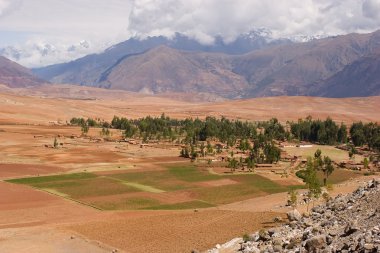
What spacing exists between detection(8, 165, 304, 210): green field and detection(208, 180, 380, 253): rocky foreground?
32.8 metres

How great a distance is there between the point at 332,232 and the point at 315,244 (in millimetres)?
4577

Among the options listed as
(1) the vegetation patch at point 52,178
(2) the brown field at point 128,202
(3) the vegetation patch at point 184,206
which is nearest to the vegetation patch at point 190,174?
(2) the brown field at point 128,202

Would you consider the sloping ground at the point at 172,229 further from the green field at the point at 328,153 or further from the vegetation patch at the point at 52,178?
the green field at the point at 328,153

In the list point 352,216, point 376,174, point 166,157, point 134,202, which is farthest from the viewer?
point 166,157

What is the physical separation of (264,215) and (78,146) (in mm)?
111818

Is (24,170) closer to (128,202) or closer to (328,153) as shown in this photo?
(128,202)

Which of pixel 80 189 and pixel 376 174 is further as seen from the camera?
pixel 376 174

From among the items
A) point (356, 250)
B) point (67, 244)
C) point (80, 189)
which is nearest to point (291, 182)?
point (80, 189)

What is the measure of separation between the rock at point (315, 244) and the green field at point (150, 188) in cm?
4887

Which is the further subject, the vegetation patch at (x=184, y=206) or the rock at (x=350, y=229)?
the vegetation patch at (x=184, y=206)

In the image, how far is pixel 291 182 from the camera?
389ft

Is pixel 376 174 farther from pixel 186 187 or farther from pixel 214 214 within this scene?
pixel 214 214

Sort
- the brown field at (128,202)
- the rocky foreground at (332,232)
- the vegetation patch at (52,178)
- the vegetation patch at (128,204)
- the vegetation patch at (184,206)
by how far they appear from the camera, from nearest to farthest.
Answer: the rocky foreground at (332,232) < the brown field at (128,202) < the vegetation patch at (128,204) < the vegetation patch at (184,206) < the vegetation patch at (52,178)

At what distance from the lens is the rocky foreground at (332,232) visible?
39344 millimetres
